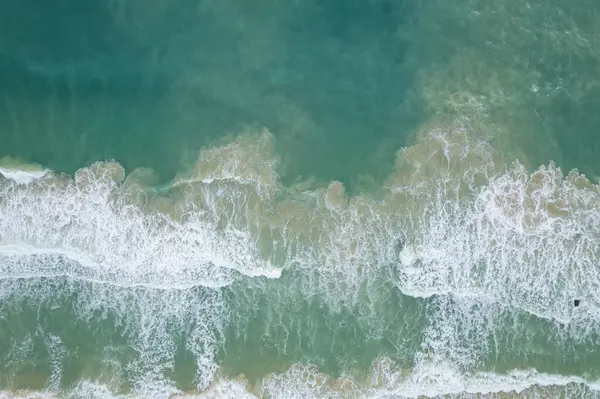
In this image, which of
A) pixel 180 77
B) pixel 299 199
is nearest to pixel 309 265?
pixel 299 199

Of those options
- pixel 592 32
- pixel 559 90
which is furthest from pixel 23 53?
pixel 592 32

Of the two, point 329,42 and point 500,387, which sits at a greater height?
point 329,42

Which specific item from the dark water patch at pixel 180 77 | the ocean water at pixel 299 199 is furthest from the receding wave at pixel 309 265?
the dark water patch at pixel 180 77

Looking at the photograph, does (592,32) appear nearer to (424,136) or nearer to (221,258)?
(424,136)

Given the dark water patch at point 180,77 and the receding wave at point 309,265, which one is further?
the dark water patch at point 180,77

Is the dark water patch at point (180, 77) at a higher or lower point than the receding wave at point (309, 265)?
higher

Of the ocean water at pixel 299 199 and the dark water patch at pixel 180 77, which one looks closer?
the ocean water at pixel 299 199

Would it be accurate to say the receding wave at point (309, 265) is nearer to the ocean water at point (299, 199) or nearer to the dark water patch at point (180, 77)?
the ocean water at point (299, 199)

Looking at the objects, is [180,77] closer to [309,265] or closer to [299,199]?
[299,199]

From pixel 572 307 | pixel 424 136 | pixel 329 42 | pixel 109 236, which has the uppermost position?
pixel 329 42

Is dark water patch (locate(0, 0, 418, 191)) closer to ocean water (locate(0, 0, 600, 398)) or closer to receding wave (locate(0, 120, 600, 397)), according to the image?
ocean water (locate(0, 0, 600, 398))
